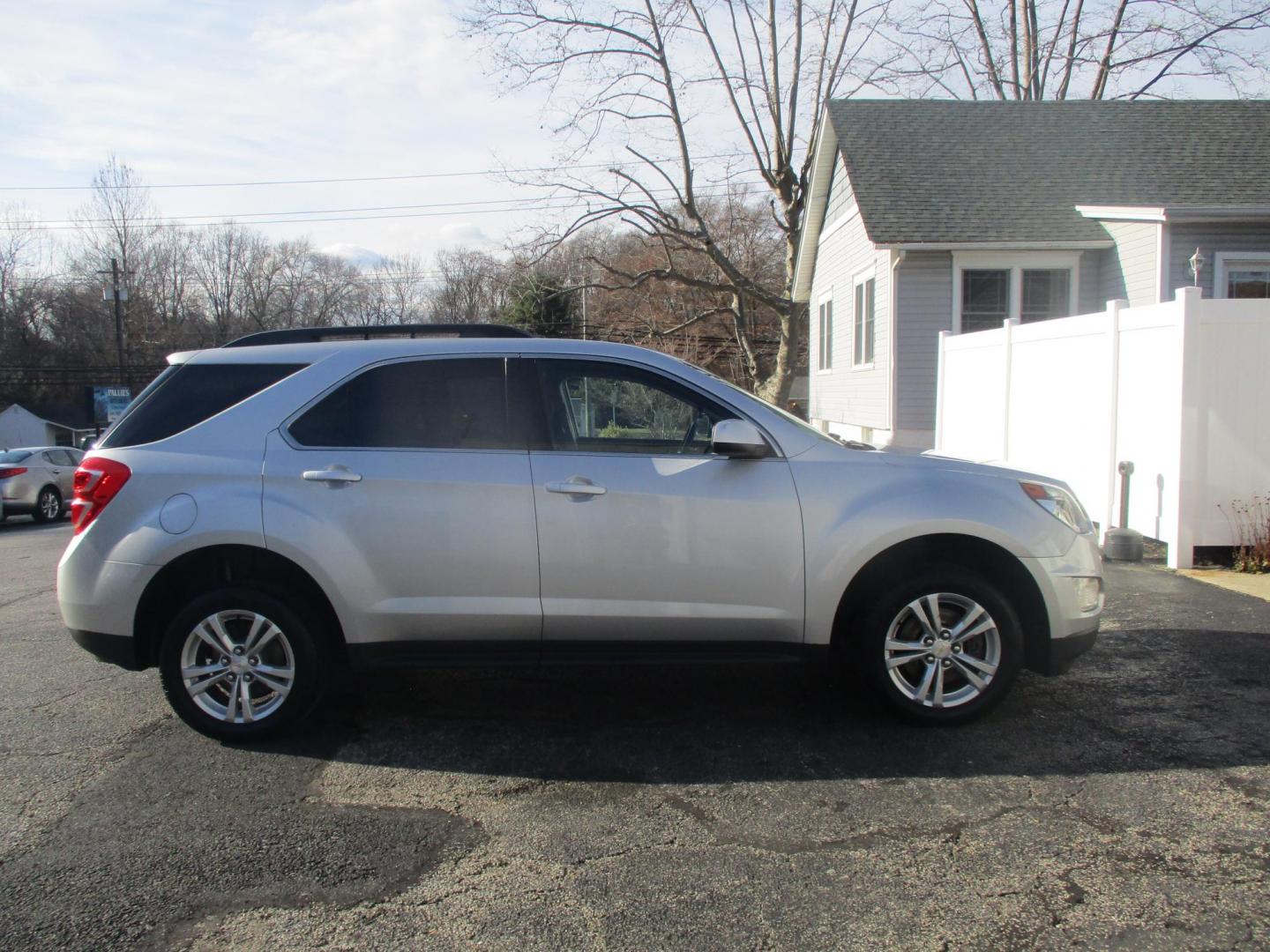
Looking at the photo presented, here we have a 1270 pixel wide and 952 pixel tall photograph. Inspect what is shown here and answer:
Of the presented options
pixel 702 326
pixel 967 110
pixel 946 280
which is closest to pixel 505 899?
pixel 946 280

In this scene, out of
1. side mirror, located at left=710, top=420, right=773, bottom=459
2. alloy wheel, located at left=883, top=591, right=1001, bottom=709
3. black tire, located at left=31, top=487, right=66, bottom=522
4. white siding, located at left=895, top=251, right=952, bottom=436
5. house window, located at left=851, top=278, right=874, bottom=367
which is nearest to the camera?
side mirror, located at left=710, top=420, right=773, bottom=459

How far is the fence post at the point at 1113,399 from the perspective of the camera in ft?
29.3

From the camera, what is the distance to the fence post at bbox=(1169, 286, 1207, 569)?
7902mm

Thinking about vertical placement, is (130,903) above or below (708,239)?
below

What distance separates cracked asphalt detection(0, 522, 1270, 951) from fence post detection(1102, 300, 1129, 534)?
12.3 feet

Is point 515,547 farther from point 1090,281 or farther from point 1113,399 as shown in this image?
point 1090,281

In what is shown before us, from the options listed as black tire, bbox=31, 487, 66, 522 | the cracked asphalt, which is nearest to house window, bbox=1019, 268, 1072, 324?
the cracked asphalt

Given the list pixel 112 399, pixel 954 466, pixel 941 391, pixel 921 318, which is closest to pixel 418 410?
pixel 954 466

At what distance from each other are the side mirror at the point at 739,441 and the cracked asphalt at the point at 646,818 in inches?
52.8

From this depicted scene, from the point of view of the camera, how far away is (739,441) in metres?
4.40

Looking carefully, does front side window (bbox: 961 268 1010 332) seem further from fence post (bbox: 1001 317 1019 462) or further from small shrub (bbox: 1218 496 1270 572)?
small shrub (bbox: 1218 496 1270 572)

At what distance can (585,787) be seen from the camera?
4.03 meters

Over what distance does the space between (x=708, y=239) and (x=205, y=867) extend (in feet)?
74.9

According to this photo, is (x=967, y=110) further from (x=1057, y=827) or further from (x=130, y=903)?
(x=130, y=903)
